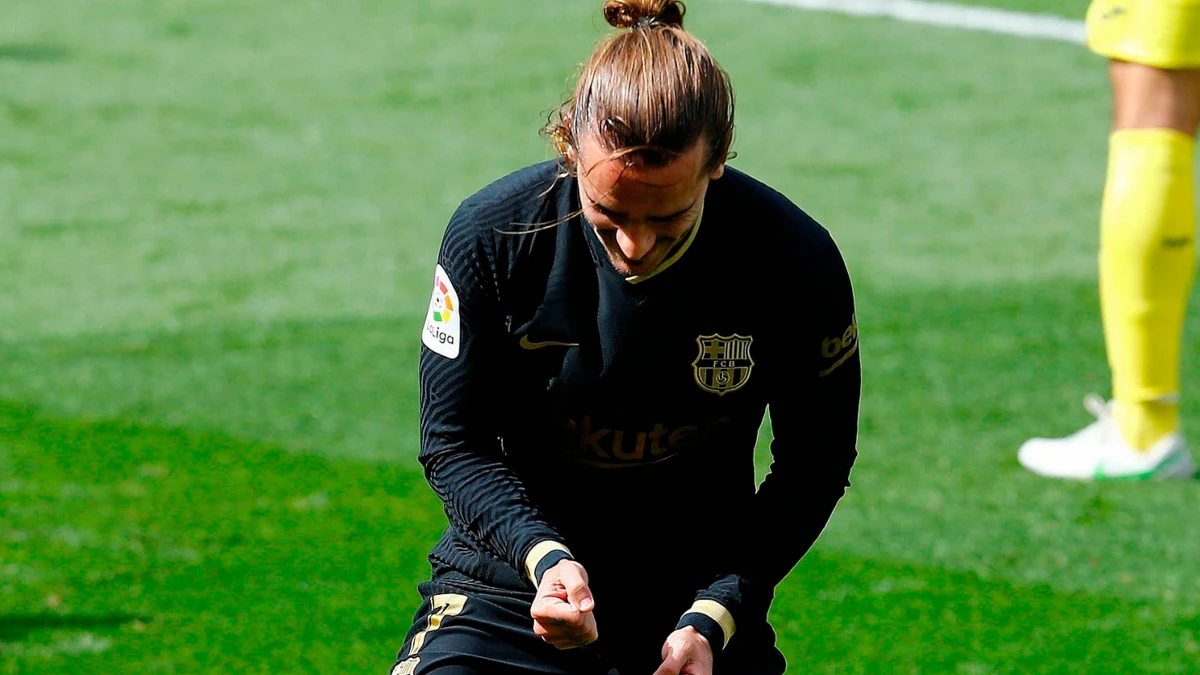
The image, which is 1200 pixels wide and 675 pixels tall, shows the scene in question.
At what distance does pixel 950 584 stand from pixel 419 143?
5213 mm

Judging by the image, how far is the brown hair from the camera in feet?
8.70

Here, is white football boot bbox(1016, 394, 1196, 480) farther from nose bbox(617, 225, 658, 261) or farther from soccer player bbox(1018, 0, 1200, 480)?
nose bbox(617, 225, 658, 261)

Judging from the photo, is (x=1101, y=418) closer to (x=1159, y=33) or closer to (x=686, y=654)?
(x=1159, y=33)

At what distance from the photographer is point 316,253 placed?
7.82m

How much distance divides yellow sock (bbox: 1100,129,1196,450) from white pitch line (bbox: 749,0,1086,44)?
20.1ft

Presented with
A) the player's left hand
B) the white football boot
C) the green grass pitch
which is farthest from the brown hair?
the white football boot

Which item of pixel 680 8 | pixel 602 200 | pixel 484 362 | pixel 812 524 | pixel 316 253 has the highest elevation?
pixel 680 8

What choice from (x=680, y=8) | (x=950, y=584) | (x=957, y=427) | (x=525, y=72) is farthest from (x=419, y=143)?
(x=680, y=8)

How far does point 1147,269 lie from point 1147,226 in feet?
0.42

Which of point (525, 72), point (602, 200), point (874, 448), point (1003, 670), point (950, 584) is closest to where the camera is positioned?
point (602, 200)

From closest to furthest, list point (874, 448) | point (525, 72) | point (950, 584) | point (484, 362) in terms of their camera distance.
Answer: point (484, 362), point (950, 584), point (874, 448), point (525, 72)

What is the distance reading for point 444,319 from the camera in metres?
2.94

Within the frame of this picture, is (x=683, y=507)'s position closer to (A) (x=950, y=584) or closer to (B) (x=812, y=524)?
(B) (x=812, y=524)

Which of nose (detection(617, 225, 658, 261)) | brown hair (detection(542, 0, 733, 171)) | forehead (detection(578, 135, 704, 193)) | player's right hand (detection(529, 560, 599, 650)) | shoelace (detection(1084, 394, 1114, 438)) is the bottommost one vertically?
shoelace (detection(1084, 394, 1114, 438))
